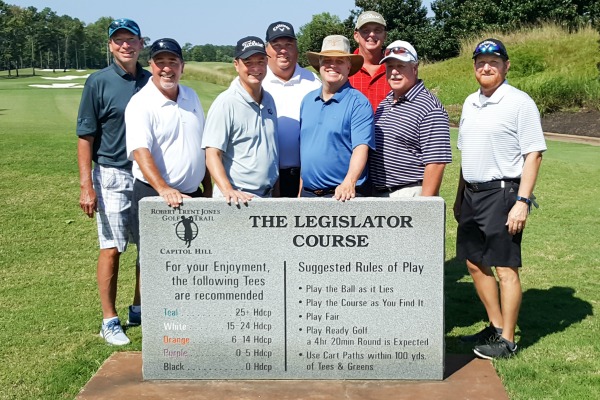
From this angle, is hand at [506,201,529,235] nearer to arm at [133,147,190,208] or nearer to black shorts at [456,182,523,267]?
black shorts at [456,182,523,267]

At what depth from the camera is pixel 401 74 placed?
15.4 ft

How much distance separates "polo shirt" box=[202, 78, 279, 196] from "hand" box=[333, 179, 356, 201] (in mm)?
554

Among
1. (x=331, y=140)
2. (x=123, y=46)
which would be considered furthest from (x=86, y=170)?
(x=331, y=140)

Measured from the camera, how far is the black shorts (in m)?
4.74

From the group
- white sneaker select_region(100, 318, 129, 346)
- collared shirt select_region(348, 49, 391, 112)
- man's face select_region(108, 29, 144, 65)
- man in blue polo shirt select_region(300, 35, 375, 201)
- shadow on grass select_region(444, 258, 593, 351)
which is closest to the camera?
man in blue polo shirt select_region(300, 35, 375, 201)

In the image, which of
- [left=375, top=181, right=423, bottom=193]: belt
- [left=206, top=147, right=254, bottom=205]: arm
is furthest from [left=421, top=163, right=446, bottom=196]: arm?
[left=206, top=147, right=254, bottom=205]: arm

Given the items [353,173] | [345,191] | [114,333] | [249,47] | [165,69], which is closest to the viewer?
[345,191]

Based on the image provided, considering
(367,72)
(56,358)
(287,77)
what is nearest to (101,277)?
(56,358)

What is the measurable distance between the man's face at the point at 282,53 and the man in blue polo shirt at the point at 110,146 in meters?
0.92

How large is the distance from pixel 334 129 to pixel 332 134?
0.03 metres

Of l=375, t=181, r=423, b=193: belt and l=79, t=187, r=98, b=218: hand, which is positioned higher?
l=375, t=181, r=423, b=193: belt

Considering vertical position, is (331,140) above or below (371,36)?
below

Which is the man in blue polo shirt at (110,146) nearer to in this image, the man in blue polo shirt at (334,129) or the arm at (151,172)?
the arm at (151,172)

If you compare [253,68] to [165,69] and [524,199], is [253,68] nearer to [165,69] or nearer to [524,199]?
[165,69]
